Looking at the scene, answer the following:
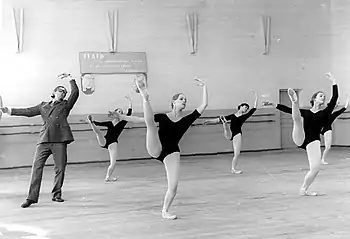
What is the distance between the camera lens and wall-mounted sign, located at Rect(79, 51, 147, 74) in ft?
43.2

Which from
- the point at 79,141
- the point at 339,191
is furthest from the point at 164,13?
the point at 339,191

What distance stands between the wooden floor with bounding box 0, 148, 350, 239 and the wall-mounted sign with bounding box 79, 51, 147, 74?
10.8 ft

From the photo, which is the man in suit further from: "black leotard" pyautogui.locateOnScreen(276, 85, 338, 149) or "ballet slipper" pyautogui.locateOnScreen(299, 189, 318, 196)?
"ballet slipper" pyautogui.locateOnScreen(299, 189, 318, 196)

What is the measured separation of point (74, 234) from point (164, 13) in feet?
31.8

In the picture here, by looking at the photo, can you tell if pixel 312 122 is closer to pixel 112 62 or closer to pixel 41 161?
pixel 41 161

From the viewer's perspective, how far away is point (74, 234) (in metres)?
5.40

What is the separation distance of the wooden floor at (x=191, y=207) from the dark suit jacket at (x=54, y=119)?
3.30 feet

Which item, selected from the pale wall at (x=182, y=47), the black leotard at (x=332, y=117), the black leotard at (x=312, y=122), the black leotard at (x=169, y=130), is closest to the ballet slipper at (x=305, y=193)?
the black leotard at (x=312, y=122)

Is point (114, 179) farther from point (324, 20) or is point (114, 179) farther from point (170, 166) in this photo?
point (324, 20)

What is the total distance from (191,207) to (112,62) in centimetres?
749

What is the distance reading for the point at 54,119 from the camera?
7.04 m

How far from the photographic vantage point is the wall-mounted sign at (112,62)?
13180 millimetres

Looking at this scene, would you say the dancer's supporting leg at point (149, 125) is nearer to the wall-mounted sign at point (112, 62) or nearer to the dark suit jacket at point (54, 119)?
the dark suit jacket at point (54, 119)

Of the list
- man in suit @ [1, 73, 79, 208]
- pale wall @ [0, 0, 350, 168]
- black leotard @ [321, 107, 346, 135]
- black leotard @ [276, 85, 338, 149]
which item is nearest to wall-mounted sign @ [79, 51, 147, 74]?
pale wall @ [0, 0, 350, 168]
